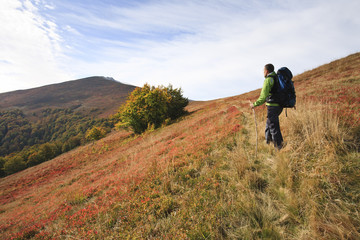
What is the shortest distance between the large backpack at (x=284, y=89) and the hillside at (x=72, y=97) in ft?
361

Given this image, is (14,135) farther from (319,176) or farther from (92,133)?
(319,176)

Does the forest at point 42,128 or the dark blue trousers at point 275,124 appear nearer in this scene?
the dark blue trousers at point 275,124

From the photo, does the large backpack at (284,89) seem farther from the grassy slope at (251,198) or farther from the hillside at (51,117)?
the hillside at (51,117)

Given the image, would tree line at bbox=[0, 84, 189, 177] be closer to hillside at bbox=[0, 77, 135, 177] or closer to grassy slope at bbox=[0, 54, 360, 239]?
hillside at bbox=[0, 77, 135, 177]

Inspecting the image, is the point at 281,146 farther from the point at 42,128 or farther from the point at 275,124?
the point at 42,128

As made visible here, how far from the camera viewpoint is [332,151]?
131 inches

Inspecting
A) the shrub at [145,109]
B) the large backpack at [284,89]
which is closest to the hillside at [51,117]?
the shrub at [145,109]

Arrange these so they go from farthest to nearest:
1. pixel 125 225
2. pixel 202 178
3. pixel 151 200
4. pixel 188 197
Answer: pixel 202 178 → pixel 151 200 → pixel 188 197 → pixel 125 225

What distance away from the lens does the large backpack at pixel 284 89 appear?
4215mm

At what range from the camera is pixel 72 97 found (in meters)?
140

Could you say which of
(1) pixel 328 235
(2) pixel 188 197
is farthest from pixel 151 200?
(1) pixel 328 235

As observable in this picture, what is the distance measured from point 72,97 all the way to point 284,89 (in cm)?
17132

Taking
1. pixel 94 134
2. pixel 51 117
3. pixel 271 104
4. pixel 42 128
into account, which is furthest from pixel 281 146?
pixel 51 117

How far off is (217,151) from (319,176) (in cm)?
308
